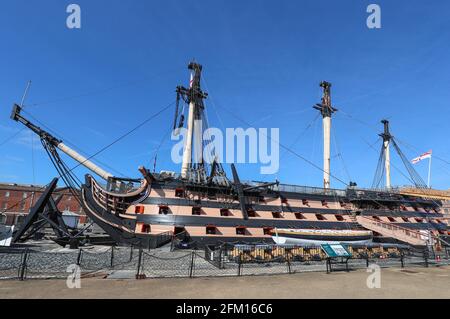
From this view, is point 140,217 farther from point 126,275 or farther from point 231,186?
point 126,275

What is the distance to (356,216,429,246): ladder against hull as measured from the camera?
94.0 feet

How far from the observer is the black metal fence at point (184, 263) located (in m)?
12.7

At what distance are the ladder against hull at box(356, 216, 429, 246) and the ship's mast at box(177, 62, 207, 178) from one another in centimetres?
2188

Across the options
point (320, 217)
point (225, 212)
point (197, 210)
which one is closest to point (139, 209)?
point (197, 210)

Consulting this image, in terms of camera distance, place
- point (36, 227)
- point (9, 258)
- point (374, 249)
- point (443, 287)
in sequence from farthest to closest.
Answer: point (36, 227) → point (374, 249) → point (9, 258) → point (443, 287)

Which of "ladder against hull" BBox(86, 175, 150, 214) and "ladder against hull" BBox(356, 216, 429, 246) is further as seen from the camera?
"ladder against hull" BBox(356, 216, 429, 246)

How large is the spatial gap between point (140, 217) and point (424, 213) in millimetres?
41198

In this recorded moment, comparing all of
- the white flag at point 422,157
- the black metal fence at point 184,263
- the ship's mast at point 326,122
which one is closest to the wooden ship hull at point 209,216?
the black metal fence at point 184,263

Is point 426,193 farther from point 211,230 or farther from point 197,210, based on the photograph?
point 197,210

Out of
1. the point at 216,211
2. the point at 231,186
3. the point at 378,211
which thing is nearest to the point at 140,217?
the point at 216,211

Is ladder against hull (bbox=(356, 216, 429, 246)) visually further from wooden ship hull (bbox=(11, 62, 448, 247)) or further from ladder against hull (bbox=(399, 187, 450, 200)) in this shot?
ladder against hull (bbox=(399, 187, 450, 200))

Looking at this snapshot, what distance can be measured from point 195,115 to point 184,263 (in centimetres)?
2507

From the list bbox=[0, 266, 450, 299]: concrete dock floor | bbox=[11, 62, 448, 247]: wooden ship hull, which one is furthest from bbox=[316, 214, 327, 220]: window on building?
bbox=[0, 266, 450, 299]: concrete dock floor

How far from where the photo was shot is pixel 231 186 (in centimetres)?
2998
